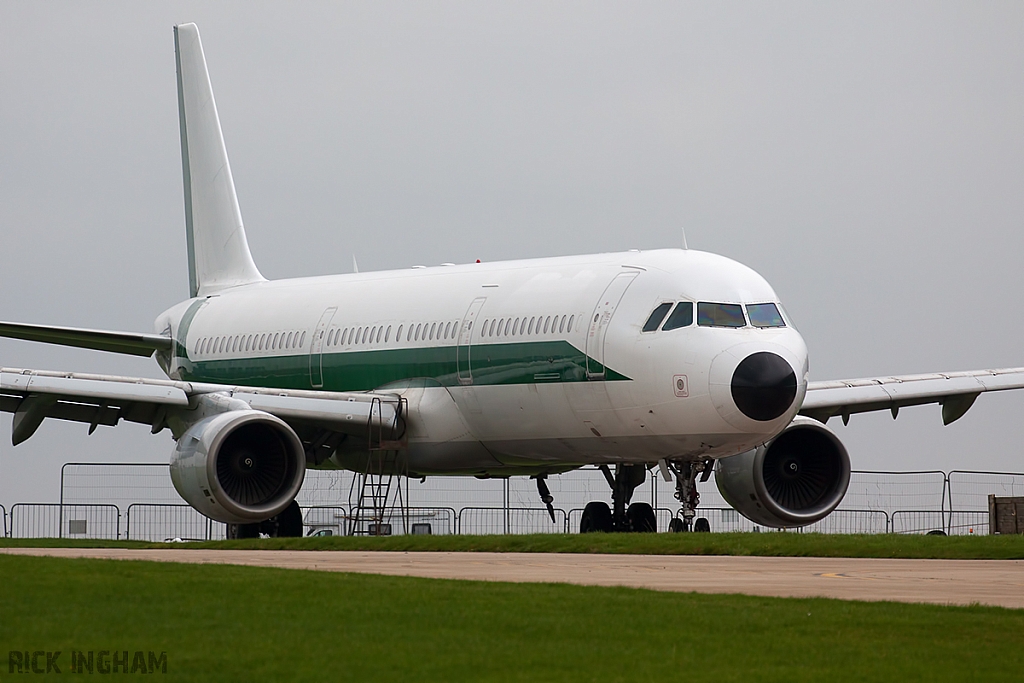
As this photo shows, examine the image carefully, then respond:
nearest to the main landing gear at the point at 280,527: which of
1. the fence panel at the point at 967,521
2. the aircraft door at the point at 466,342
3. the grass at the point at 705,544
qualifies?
the aircraft door at the point at 466,342

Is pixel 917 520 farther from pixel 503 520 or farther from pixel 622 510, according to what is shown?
pixel 622 510

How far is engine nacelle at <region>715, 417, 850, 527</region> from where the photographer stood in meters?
27.5

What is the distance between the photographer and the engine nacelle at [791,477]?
2753 cm

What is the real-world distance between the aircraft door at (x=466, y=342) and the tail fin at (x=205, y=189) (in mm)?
9728

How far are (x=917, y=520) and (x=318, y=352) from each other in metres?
13.3

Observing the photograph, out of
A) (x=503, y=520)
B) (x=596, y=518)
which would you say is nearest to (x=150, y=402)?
(x=596, y=518)

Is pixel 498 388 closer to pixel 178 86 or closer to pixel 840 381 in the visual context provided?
pixel 840 381

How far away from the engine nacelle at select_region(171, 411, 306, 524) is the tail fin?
10.3 meters

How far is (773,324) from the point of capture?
2466 centimetres

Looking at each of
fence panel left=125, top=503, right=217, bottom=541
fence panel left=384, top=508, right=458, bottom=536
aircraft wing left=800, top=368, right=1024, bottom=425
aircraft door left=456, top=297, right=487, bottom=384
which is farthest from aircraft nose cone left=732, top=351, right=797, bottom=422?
fence panel left=125, top=503, right=217, bottom=541

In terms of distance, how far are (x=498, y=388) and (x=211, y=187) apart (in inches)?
531

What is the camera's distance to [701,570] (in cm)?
1688

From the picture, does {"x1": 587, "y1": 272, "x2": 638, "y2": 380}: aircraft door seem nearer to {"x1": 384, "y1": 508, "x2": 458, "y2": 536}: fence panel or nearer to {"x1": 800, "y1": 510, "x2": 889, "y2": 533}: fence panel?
{"x1": 384, "y1": 508, "x2": 458, "y2": 536}: fence panel

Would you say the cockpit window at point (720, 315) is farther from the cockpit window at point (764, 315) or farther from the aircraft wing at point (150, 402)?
the aircraft wing at point (150, 402)
